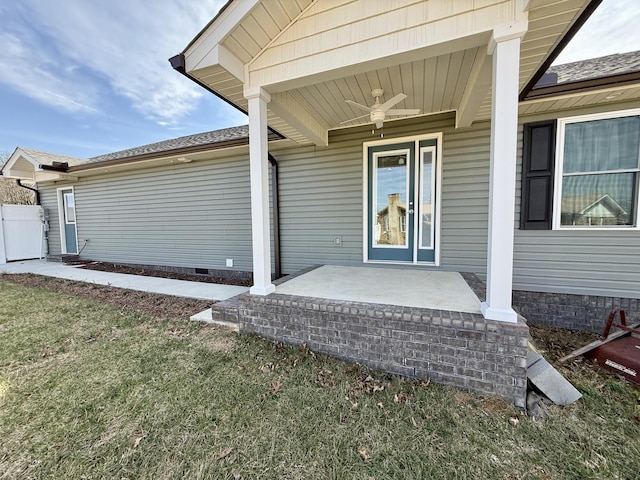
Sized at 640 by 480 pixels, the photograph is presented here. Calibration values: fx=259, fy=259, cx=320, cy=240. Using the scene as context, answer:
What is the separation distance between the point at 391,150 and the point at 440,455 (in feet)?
13.3

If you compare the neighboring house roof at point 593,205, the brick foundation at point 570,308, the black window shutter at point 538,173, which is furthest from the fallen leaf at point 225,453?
the neighboring house roof at point 593,205

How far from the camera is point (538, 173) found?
3.74 m

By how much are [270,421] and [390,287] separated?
2.03 m

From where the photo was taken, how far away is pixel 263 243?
10.1ft

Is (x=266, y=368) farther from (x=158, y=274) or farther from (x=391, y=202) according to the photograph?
(x=158, y=274)

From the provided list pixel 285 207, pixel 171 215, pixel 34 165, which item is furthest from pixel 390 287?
pixel 34 165

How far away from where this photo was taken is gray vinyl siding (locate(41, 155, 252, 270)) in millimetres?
5883

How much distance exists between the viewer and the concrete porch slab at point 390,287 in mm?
2740

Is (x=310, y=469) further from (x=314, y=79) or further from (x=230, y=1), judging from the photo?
(x=230, y=1)

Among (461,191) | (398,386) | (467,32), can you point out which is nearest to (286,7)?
(467,32)

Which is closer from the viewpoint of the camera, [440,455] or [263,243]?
[440,455]

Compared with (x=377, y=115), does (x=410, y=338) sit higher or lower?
lower

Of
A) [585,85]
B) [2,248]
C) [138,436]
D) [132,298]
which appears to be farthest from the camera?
[2,248]

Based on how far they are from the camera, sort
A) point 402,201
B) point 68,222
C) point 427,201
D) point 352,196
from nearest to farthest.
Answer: point 427,201 → point 402,201 → point 352,196 → point 68,222
